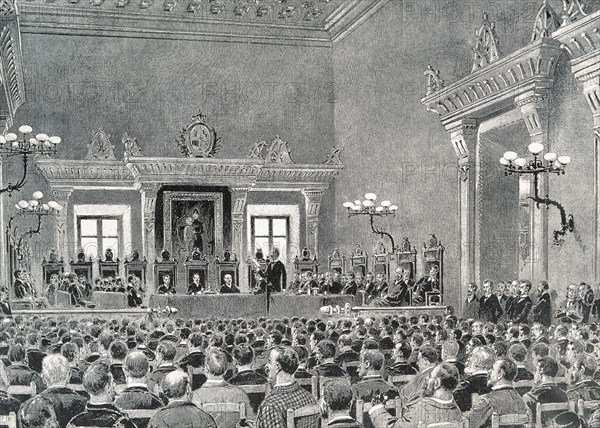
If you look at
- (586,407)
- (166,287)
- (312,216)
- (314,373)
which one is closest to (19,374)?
(314,373)

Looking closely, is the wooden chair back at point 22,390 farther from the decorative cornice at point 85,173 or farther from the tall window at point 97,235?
the decorative cornice at point 85,173

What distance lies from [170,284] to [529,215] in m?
4.82

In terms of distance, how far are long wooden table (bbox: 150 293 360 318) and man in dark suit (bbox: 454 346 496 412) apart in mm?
3924

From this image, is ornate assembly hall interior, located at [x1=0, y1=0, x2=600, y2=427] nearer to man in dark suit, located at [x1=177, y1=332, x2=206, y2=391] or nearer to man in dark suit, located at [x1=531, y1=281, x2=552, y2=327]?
man in dark suit, located at [x1=531, y1=281, x2=552, y2=327]

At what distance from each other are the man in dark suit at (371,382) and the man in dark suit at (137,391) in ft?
5.55

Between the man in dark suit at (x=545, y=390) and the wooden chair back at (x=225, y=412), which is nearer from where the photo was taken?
the wooden chair back at (x=225, y=412)

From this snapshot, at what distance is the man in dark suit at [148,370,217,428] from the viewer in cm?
539

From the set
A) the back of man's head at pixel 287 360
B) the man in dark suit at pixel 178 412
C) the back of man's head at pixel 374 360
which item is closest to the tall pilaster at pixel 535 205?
the back of man's head at pixel 374 360

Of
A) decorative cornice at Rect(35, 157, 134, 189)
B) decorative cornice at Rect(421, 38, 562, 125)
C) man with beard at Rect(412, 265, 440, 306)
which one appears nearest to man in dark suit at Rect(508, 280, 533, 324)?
man with beard at Rect(412, 265, 440, 306)

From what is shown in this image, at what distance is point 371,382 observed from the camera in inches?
250

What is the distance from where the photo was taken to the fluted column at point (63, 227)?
374 inches

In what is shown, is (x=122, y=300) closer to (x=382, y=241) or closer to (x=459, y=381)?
(x=382, y=241)

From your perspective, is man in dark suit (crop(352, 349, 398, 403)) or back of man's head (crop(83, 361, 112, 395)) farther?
man in dark suit (crop(352, 349, 398, 403))

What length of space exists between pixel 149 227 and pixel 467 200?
14.2 feet
